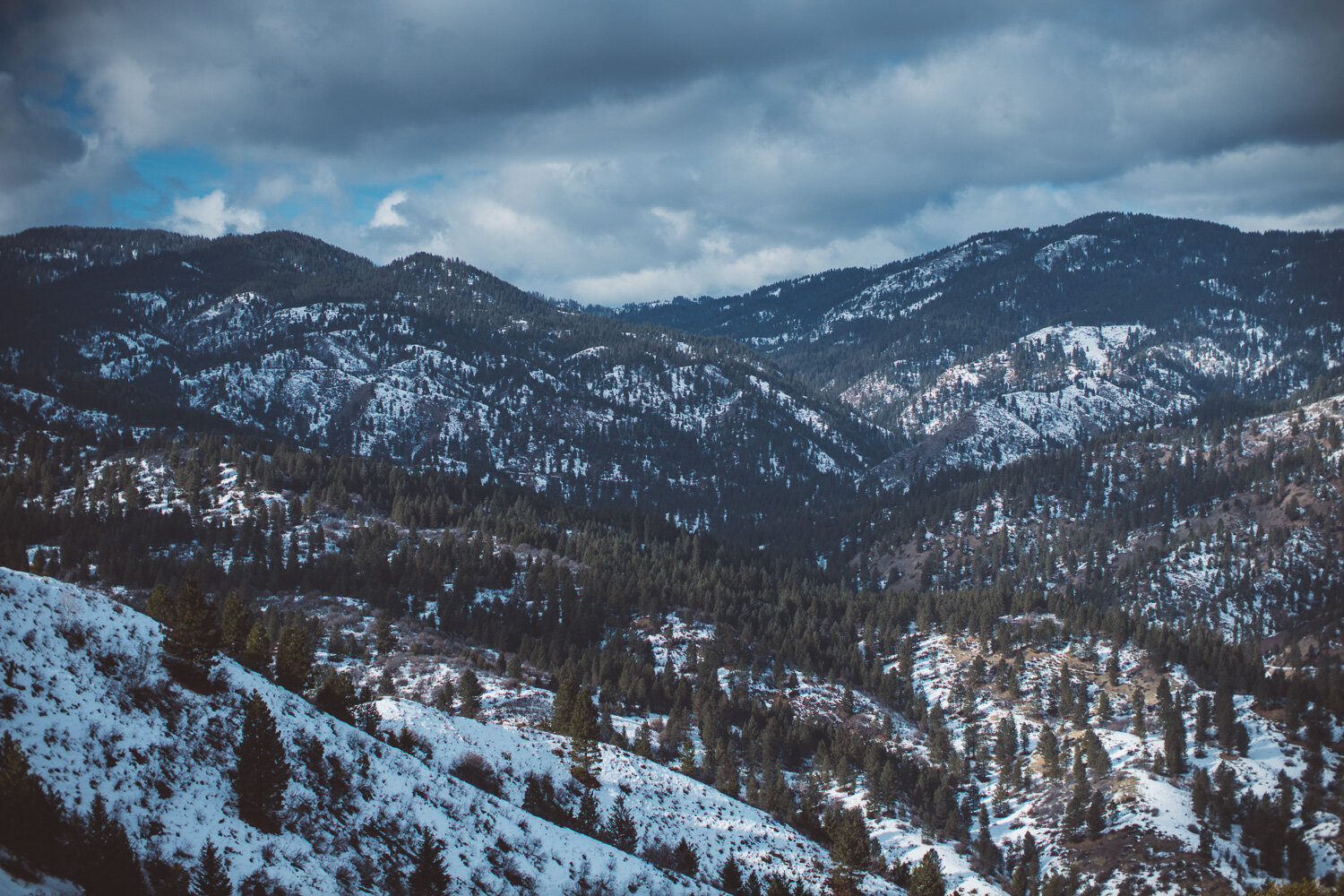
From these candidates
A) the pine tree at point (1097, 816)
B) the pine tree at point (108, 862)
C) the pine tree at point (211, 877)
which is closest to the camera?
the pine tree at point (108, 862)

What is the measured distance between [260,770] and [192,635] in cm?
1043

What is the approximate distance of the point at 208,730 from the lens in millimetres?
46938

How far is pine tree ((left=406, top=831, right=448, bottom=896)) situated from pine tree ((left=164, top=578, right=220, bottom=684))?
18167 millimetres

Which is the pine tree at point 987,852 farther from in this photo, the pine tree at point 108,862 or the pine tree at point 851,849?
the pine tree at point 108,862


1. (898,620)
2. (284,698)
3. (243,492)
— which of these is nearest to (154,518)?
(243,492)

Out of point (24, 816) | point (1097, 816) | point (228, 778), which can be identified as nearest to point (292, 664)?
point (228, 778)

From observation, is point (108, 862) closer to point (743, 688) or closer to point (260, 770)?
point (260, 770)

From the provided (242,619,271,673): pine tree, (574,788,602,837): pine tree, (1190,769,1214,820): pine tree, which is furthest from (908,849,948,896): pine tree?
(242,619,271,673): pine tree

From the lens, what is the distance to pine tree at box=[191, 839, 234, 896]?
35625 millimetres

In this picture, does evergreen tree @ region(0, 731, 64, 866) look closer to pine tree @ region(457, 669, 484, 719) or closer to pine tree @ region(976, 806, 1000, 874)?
pine tree @ region(457, 669, 484, 719)

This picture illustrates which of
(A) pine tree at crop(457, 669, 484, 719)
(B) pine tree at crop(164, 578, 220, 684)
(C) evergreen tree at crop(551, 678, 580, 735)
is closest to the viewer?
(B) pine tree at crop(164, 578, 220, 684)

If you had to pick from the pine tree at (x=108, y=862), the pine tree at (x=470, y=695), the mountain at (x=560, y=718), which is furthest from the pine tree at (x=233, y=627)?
the pine tree at (x=470, y=695)

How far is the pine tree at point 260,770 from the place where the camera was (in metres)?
43.8

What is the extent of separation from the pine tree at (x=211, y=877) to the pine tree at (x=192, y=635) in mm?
15175
